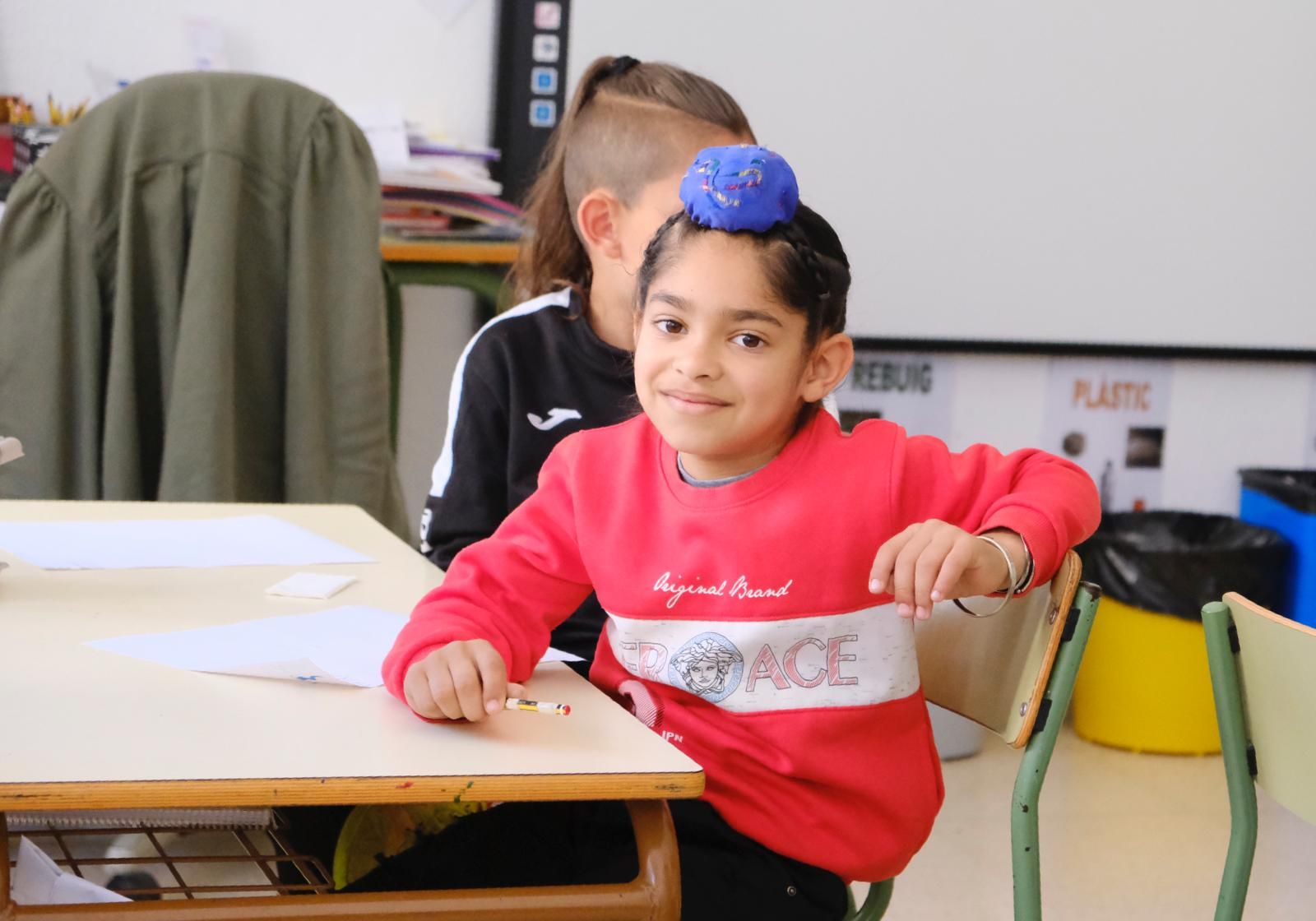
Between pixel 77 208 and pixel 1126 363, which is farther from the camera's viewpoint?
pixel 1126 363

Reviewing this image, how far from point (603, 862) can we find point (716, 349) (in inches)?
15.0

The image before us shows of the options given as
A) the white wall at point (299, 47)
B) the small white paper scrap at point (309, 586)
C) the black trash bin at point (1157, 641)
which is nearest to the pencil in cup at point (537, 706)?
the small white paper scrap at point (309, 586)

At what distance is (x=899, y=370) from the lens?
2947 mm

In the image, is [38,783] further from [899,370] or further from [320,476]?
[899,370]

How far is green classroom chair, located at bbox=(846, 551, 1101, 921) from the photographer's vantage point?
948 mm

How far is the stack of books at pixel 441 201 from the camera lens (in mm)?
2426

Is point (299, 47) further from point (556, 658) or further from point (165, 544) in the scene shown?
point (556, 658)

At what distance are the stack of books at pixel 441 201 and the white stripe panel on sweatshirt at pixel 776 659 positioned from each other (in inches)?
59.8

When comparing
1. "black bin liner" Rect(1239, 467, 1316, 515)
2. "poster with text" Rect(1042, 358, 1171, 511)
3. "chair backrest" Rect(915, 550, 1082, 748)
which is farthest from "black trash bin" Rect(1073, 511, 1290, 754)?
"chair backrest" Rect(915, 550, 1082, 748)

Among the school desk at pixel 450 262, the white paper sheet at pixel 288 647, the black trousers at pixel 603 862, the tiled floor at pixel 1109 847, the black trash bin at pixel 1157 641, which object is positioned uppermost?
the school desk at pixel 450 262

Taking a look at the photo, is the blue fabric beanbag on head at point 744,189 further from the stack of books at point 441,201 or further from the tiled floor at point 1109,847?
the stack of books at point 441,201

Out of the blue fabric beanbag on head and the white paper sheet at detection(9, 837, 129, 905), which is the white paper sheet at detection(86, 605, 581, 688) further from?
the blue fabric beanbag on head

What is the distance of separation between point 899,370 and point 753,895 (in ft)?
6.79

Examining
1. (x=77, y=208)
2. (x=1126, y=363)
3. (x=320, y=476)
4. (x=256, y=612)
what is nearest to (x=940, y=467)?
(x=256, y=612)
